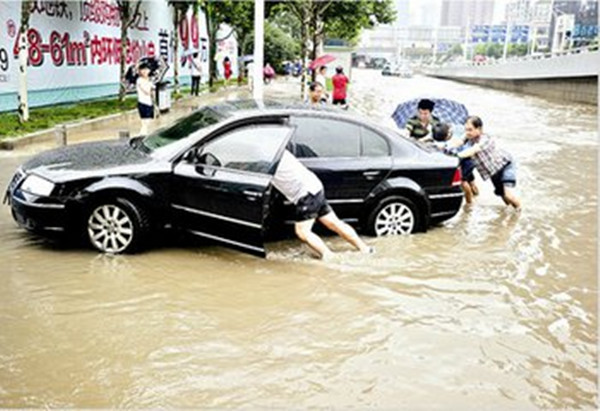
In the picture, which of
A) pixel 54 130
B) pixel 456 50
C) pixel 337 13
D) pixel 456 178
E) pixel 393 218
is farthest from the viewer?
pixel 456 50

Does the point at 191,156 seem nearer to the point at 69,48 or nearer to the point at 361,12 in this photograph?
the point at 69,48

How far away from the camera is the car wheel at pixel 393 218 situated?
6.99 metres

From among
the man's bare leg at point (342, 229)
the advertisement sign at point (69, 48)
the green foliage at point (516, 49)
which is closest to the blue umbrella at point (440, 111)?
the man's bare leg at point (342, 229)

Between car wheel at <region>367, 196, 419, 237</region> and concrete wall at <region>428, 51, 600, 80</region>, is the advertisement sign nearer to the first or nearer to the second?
car wheel at <region>367, 196, 419, 237</region>

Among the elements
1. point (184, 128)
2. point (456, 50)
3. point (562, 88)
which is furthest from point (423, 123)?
point (456, 50)

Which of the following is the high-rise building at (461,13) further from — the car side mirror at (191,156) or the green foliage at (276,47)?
the car side mirror at (191,156)

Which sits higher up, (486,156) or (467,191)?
(486,156)

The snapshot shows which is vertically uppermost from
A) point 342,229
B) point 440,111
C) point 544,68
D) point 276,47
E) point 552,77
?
point 276,47

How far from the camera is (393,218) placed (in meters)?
7.10

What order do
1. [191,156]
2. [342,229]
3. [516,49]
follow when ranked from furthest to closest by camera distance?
[516,49] < [342,229] < [191,156]

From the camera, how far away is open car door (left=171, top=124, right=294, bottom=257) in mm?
5828

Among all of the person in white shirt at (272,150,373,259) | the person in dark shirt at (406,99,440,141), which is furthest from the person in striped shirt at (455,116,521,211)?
the person in white shirt at (272,150,373,259)

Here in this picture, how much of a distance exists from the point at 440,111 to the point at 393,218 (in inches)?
135

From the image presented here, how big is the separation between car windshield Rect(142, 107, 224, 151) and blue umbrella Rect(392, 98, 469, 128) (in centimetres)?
387
